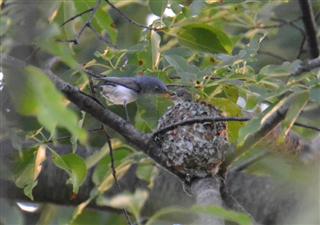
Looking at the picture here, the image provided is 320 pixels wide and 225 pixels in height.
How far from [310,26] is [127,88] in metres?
0.64

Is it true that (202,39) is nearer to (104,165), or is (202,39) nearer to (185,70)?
(185,70)

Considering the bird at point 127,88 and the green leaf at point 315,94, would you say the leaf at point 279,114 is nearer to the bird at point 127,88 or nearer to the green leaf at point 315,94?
the green leaf at point 315,94

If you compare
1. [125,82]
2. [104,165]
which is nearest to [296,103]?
[125,82]

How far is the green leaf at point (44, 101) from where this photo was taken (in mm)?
900

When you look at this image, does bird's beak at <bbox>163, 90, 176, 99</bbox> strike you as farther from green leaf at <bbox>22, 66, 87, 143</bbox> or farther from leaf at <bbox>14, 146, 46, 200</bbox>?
green leaf at <bbox>22, 66, 87, 143</bbox>

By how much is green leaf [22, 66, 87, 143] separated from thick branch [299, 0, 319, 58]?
1516 mm

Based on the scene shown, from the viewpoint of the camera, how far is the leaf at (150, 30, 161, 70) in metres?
1.89

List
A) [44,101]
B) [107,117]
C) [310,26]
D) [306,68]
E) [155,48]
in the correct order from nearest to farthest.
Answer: [44,101] < [306,68] < [107,117] < [155,48] < [310,26]

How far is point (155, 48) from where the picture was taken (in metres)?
1.88

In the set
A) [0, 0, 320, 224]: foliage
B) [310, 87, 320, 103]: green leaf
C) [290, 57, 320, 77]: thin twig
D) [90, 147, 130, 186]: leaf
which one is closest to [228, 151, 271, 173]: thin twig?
[0, 0, 320, 224]: foliage

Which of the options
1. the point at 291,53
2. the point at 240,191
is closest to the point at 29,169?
the point at 240,191

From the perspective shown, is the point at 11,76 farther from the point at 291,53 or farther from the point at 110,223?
the point at 291,53

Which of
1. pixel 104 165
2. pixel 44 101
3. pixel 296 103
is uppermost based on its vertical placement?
pixel 44 101

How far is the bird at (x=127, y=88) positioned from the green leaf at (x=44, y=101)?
3.23 ft
